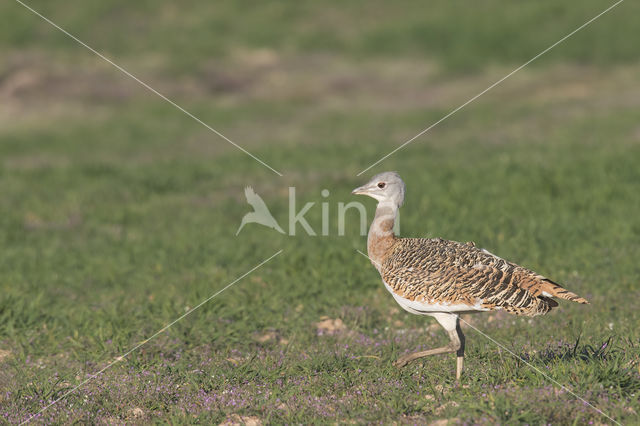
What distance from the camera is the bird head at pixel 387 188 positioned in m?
6.96

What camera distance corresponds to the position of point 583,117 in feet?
72.2

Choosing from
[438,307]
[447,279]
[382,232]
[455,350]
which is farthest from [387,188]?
[455,350]

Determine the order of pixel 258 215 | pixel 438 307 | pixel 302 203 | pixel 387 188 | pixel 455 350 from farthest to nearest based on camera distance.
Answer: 1. pixel 302 203
2. pixel 258 215
3. pixel 387 188
4. pixel 455 350
5. pixel 438 307

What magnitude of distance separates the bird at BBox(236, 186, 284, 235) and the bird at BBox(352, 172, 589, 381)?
6.29m

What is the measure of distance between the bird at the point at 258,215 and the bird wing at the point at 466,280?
657 cm

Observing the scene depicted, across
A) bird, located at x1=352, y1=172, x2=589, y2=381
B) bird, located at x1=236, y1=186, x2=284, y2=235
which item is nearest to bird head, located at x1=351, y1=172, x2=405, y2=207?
bird, located at x1=352, y1=172, x2=589, y2=381

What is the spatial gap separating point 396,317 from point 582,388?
333cm

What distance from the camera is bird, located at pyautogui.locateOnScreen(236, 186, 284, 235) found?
45.0 ft

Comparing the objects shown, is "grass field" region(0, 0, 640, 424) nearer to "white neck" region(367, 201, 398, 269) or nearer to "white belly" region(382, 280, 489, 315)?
"white belly" region(382, 280, 489, 315)

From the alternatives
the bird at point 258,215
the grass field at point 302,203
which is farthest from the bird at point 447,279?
the bird at point 258,215

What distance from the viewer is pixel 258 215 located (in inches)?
571

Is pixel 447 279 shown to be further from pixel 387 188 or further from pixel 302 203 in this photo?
pixel 302 203

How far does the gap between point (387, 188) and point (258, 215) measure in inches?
304

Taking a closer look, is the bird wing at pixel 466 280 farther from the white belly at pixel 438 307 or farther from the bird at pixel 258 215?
the bird at pixel 258 215
